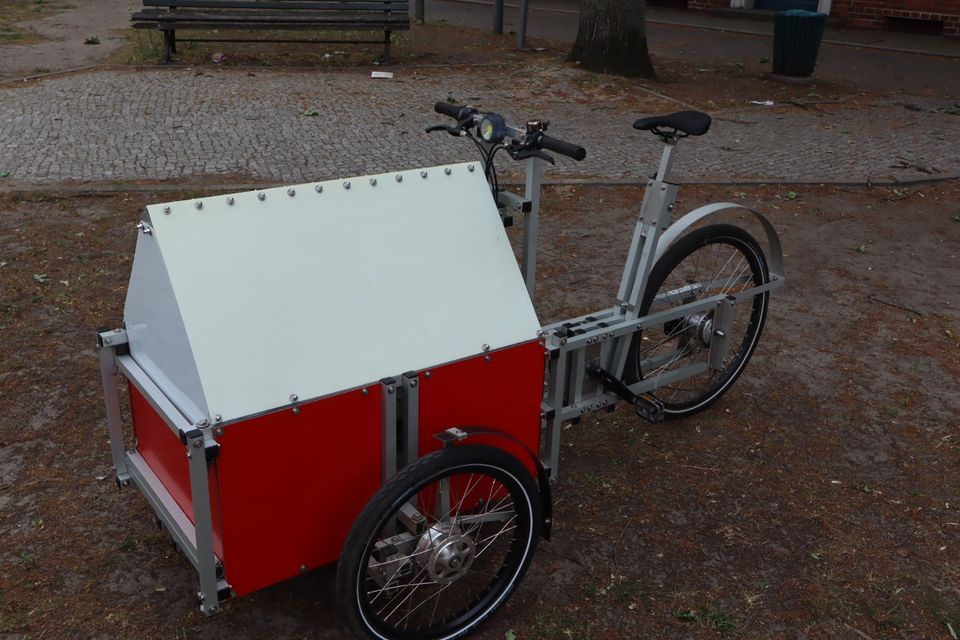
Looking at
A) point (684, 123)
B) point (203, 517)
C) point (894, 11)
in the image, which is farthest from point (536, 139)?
point (894, 11)

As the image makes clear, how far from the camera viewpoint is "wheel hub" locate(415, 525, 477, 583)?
2.65 meters

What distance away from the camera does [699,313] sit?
3881mm

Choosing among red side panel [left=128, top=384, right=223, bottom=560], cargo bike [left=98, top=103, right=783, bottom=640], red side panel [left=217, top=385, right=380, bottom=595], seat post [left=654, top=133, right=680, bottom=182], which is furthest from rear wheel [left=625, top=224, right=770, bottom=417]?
red side panel [left=128, top=384, right=223, bottom=560]

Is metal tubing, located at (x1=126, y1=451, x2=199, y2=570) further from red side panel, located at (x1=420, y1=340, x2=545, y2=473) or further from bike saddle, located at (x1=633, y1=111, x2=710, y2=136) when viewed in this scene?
bike saddle, located at (x1=633, y1=111, x2=710, y2=136)

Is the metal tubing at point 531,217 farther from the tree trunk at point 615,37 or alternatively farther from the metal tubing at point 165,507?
the tree trunk at point 615,37

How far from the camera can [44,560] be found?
3.07 meters

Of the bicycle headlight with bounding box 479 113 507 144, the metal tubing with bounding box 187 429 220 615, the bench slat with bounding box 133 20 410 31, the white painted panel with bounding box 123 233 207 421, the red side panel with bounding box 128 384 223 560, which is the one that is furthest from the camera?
the bench slat with bounding box 133 20 410 31

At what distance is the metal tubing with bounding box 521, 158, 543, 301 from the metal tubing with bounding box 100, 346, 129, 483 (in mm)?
1332

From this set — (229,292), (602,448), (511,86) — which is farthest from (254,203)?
(511,86)

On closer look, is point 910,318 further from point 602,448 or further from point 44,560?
point 44,560

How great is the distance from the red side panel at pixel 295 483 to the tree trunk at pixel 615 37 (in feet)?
27.7

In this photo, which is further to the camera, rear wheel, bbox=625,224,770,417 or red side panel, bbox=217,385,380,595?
rear wheel, bbox=625,224,770,417

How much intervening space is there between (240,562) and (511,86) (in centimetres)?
814

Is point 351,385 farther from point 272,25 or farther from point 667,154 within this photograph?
point 272,25
